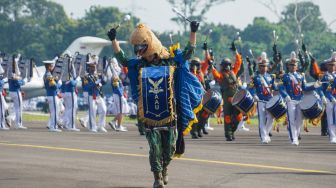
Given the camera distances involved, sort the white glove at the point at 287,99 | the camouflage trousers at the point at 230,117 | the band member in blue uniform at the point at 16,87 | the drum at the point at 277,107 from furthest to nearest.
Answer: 1. the band member in blue uniform at the point at 16,87
2. the camouflage trousers at the point at 230,117
3. the drum at the point at 277,107
4. the white glove at the point at 287,99

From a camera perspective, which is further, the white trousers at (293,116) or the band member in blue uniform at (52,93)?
the band member in blue uniform at (52,93)

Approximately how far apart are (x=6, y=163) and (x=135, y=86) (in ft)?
12.7

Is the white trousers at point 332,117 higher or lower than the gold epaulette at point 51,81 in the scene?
lower

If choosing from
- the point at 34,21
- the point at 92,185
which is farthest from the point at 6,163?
the point at 34,21

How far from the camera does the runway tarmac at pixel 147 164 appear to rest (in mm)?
14812

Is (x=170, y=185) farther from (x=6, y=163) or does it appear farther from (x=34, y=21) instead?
(x=34, y=21)

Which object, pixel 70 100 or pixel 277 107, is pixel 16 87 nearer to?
pixel 70 100

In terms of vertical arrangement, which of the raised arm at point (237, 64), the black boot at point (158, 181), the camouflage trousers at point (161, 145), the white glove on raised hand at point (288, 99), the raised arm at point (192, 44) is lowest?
the black boot at point (158, 181)

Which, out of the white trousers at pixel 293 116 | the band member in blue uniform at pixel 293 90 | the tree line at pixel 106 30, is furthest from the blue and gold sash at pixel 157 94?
the tree line at pixel 106 30

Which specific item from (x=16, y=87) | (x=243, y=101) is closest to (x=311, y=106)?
(x=243, y=101)

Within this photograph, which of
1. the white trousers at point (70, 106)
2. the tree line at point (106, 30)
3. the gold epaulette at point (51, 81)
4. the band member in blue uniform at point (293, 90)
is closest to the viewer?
the band member in blue uniform at point (293, 90)

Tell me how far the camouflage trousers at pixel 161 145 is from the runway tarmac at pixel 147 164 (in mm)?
369

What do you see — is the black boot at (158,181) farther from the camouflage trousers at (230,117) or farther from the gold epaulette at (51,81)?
the gold epaulette at (51,81)

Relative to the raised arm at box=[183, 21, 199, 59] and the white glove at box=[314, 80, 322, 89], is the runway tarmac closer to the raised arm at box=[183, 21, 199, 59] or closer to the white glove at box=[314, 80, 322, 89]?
the white glove at box=[314, 80, 322, 89]
